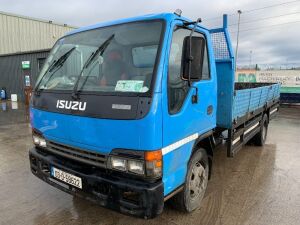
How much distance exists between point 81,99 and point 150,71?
0.73 m

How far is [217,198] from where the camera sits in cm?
355

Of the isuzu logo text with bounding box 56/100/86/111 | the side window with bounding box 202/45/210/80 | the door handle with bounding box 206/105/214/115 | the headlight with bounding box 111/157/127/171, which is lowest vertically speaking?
the headlight with bounding box 111/157/127/171

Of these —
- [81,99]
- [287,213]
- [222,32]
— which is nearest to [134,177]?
[81,99]

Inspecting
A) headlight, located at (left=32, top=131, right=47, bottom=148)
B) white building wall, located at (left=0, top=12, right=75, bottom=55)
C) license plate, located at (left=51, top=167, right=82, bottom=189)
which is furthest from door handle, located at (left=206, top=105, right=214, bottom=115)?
white building wall, located at (left=0, top=12, right=75, bottom=55)

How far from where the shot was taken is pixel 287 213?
125 inches

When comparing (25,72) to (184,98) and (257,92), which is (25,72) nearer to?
(257,92)

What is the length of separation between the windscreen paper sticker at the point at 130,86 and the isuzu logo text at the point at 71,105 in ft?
1.26

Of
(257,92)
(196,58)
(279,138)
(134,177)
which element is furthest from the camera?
(279,138)

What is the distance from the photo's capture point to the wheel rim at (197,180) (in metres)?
3.08

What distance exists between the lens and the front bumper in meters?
2.20

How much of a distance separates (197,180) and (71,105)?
1776 millimetres

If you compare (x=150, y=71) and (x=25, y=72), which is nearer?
(x=150, y=71)

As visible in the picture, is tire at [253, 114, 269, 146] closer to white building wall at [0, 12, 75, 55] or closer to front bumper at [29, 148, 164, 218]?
front bumper at [29, 148, 164, 218]

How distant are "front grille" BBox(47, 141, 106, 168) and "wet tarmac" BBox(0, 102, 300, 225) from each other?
0.88 m
